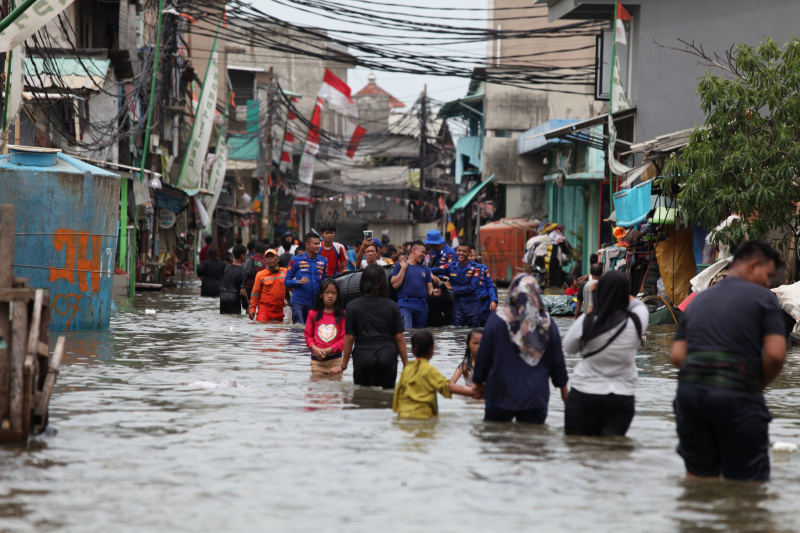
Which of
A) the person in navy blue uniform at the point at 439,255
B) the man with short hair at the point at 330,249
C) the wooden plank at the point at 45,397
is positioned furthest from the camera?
the person in navy blue uniform at the point at 439,255

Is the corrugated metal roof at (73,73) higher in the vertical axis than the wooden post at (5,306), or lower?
higher

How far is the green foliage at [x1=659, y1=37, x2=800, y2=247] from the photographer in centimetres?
1513

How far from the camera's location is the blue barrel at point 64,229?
15594mm

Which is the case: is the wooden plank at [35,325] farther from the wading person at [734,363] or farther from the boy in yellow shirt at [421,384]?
the wading person at [734,363]

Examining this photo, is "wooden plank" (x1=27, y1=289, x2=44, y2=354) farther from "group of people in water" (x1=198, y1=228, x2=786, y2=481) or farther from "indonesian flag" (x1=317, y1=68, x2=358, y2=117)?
"indonesian flag" (x1=317, y1=68, x2=358, y2=117)

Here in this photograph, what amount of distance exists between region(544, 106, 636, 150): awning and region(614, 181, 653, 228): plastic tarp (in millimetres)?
2822

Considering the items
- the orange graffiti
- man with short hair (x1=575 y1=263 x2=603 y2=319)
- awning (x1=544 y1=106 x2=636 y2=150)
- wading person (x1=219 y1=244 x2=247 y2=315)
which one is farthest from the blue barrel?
awning (x1=544 y1=106 x2=636 y2=150)

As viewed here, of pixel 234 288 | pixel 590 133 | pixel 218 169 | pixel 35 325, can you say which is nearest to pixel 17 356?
pixel 35 325

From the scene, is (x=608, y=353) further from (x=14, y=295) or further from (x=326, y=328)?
(x=326, y=328)

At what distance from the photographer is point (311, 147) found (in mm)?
50219

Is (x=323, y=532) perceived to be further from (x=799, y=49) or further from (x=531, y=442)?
(x=799, y=49)

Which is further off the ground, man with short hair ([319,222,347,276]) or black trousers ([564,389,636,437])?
man with short hair ([319,222,347,276])

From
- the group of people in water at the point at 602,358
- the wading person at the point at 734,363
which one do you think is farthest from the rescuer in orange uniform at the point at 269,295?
the wading person at the point at 734,363

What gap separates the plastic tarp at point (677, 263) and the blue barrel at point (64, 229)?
32.2 feet
